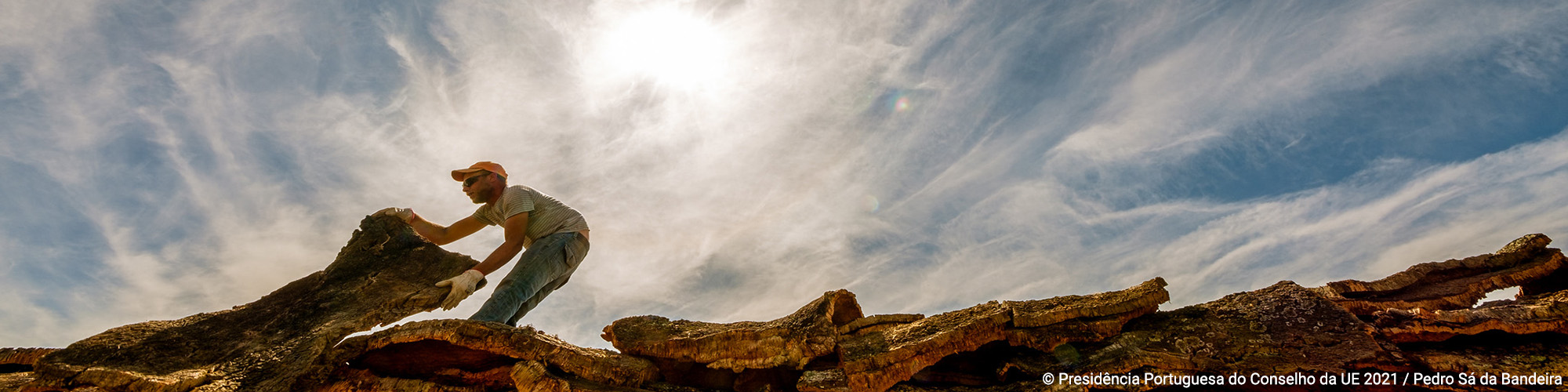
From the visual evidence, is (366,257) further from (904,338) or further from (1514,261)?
(1514,261)

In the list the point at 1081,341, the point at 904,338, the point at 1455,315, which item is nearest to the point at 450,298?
the point at 904,338

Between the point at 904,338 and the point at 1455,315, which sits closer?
the point at 1455,315

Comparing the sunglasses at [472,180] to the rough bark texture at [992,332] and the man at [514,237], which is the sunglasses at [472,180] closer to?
the man at [514,237]

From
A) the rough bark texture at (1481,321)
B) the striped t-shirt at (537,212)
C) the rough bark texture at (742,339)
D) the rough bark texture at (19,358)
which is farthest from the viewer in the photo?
the striped t-shirt at (537,212)

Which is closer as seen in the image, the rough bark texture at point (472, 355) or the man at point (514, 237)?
the rough bark texture at point (472, 355)

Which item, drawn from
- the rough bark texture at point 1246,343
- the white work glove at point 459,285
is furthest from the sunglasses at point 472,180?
the rough bark texture at point 1246,343

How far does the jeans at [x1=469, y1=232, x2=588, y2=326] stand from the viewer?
637cm

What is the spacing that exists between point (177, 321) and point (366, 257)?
60.4 inches

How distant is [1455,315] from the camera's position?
4531 millimetres

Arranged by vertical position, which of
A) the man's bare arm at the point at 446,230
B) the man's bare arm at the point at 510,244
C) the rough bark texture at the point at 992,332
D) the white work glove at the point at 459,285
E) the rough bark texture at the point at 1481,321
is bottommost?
the rough bark texture at the point at 1481,321

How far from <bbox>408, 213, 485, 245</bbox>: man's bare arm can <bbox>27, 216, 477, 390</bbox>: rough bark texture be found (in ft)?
1.93

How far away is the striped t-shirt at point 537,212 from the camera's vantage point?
7.31m

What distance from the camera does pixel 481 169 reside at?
7793 mm

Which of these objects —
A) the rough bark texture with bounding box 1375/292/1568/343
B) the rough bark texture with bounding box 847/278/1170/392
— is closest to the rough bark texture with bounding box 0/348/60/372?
the rough bark texture with bounding box 847/278/1170/392
